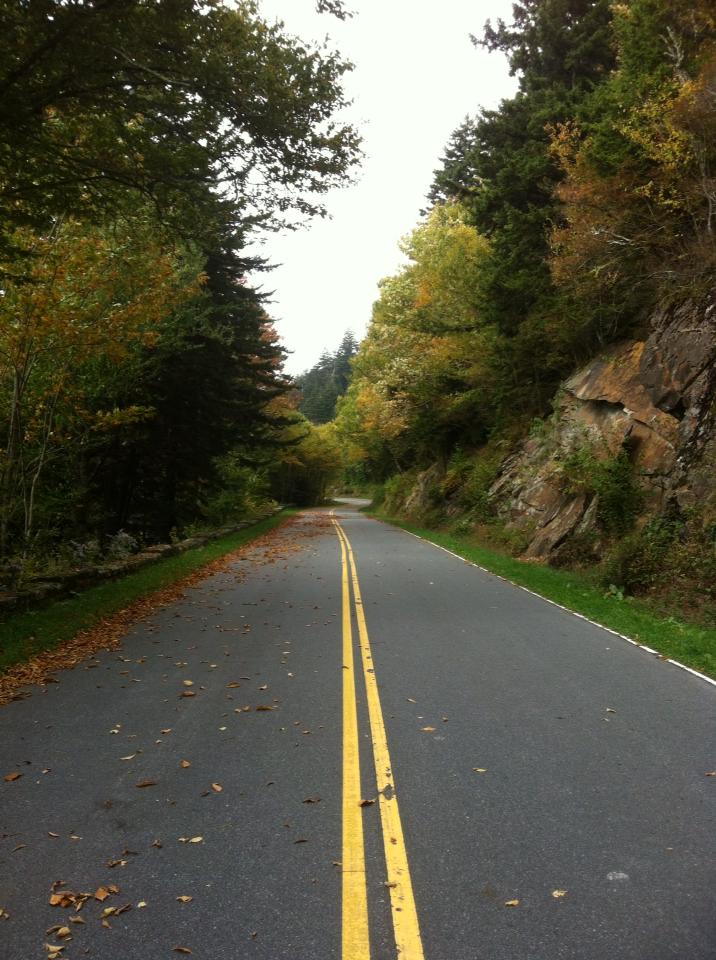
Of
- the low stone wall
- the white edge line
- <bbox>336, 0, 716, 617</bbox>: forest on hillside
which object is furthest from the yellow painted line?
<bbox>336, 0, 716, 617</bbox>: forest on hillside

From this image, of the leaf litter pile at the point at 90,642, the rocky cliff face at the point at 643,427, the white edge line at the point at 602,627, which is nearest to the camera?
the leaf litter pile at the point at 90,642

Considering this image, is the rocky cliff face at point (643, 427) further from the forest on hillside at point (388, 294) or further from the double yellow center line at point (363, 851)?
the double yellow center line at point (363, 851)

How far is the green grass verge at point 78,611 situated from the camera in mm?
7688

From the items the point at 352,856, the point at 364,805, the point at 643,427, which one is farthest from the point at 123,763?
the point at 643,427

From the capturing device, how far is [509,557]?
16953 millimetres

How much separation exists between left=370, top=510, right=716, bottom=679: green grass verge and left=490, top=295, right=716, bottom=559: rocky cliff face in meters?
1.39

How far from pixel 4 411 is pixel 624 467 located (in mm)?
12097

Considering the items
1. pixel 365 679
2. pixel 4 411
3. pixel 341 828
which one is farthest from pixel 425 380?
pixel 341 828

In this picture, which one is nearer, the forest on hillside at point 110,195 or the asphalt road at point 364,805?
the asphalt road at point 364,805

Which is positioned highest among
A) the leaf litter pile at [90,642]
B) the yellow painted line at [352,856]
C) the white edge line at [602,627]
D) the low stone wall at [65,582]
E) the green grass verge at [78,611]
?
the white edge line at [602,627]

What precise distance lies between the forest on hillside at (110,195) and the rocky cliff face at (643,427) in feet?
26.6

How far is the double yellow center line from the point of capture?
2807 millimetres

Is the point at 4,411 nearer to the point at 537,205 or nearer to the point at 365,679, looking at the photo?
the point at 365,679

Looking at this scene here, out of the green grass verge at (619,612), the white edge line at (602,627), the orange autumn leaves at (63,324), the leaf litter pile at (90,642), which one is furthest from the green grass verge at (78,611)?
the green grass verge at (619,612)
